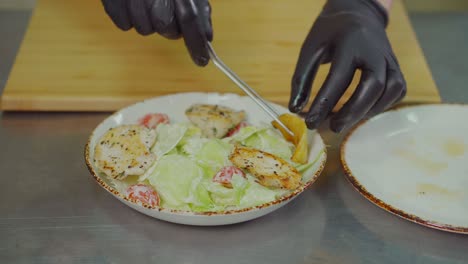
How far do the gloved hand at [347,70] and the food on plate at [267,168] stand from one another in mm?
111

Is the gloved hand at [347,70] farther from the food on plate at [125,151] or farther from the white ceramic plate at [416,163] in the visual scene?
Answer: the food on plate at [125,151]

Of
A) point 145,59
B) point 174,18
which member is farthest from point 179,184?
point 145,59

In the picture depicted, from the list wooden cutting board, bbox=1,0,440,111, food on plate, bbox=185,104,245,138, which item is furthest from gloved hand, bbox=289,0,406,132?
wooden cutting board, bbox=1,0,440,111

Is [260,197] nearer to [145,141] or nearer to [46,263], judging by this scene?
[145,141]

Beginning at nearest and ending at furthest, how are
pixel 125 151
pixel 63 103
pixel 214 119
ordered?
pixel 125 151
pixel 214 119
pixel 63 103

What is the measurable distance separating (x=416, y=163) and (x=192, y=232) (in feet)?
1.57

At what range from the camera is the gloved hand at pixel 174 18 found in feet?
4.11

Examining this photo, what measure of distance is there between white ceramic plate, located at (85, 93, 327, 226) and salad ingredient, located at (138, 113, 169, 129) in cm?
2

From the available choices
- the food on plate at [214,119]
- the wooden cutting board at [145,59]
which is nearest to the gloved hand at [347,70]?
the food on plate at [214,119]

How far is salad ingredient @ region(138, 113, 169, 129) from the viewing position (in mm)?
1328

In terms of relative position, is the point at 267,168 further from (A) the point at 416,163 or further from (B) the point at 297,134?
(A) the point at 416,163

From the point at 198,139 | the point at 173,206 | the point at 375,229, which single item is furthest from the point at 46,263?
the point at 375,229

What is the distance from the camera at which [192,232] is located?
1134 mm

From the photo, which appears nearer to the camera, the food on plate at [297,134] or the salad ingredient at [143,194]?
the salad ingredient at [143,194]
